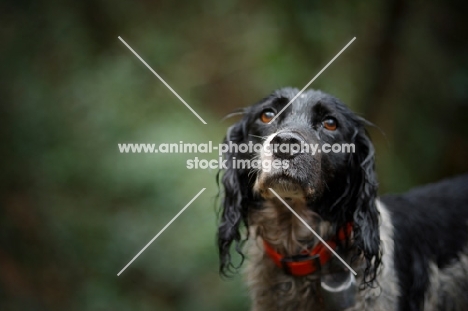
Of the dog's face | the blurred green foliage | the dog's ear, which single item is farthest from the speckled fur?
the blurred green foliage

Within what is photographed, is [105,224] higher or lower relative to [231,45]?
lower

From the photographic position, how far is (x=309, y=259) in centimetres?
288

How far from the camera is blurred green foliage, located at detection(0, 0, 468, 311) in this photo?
5238mm

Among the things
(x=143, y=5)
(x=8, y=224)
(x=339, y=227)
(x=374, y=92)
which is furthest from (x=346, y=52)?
(x=8, y=224)

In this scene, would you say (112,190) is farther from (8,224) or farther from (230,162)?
(230,162)

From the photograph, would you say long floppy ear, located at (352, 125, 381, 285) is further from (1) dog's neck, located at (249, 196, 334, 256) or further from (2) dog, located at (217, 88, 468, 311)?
(1) dog's neck, located at (249, 196, 334, 256)

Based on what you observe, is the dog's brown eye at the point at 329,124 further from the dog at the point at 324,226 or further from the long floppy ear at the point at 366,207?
the long floppy ear at the point at 366,207

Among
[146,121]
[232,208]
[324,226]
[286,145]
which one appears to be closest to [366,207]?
[324,226]

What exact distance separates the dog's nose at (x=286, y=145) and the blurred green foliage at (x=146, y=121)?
2932 millimetres

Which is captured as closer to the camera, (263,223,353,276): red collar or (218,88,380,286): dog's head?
(218,88,380,286): dog's head

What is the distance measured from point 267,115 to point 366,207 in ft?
2.60

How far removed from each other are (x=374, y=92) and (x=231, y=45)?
6.69 ft

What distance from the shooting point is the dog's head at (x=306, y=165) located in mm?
2643

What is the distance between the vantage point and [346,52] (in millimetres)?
6121
